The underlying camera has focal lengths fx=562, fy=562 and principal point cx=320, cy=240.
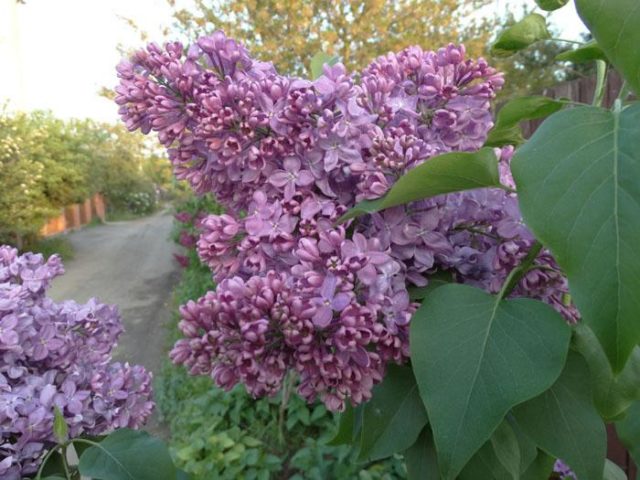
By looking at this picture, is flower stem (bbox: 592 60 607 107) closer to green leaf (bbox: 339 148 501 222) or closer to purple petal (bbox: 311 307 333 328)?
green leaf (bbox: 339 148 501 222)

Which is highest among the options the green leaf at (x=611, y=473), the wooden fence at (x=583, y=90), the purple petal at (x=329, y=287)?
the wooden fence at (x=583, y=90)

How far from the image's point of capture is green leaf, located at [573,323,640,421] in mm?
659

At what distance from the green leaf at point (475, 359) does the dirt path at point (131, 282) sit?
3512 mm

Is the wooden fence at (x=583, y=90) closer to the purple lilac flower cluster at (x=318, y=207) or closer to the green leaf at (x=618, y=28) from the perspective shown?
the purple lilac flower cluster at (x=318, y=207)

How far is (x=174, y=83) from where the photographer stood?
773 mm

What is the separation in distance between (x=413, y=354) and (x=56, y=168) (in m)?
14.9

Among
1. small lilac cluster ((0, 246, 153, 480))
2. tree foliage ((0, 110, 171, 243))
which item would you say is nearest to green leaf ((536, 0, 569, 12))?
small lilac cluster ((0, 246, 153, 480))

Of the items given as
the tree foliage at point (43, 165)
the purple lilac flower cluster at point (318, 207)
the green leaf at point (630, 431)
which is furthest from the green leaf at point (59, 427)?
the tree foliage at point (43, 165)

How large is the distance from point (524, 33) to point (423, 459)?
58 centimetres

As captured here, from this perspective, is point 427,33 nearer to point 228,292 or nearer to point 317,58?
point 317,58

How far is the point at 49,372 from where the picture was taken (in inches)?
39.1

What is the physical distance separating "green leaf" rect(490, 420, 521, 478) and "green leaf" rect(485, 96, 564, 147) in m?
0.37

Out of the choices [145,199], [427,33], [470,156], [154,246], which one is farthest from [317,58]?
[145,199]

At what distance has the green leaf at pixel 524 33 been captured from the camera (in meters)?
0.75
